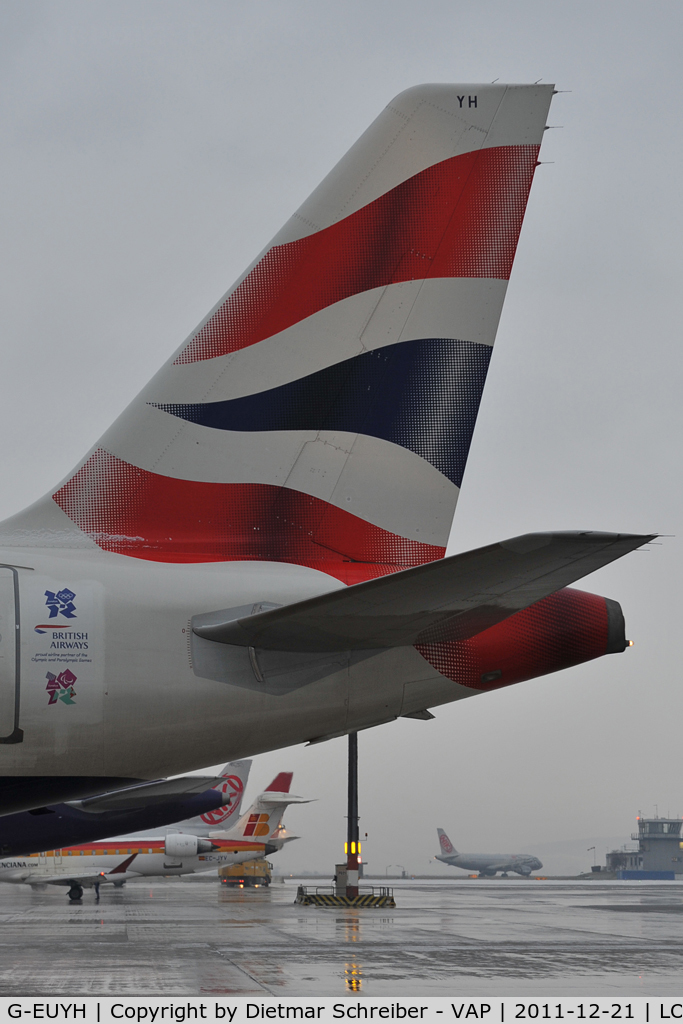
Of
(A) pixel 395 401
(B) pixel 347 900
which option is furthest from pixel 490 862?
(A) pixel 395 401

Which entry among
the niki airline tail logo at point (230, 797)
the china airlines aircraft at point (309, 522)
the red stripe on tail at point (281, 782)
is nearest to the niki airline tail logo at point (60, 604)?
the china airlines aircraft at point (309, 522)

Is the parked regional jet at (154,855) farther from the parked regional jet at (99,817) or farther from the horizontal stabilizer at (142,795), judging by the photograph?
the horizontal stabilizer at (142,795)

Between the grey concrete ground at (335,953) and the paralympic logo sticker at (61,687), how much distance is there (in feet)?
27.9

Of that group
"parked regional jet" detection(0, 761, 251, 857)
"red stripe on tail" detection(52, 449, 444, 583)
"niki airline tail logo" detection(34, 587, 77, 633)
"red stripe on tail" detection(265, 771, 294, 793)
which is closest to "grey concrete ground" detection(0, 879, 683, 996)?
"parked regional jet" detection(0, 761, 251, 857)

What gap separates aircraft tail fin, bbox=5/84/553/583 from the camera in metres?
6.41

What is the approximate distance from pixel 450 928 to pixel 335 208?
23.6 m

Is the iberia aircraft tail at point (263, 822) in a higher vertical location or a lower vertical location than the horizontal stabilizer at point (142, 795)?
lower

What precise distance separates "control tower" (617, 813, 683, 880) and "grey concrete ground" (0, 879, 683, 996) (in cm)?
9671

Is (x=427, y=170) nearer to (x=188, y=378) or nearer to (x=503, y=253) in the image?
(x=503, y=253)

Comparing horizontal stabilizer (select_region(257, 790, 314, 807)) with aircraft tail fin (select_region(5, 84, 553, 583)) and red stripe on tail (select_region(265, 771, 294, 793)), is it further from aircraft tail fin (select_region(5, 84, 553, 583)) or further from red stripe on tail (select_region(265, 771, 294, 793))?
aircraft tail fin (select_region(5, 84, 553, 583))

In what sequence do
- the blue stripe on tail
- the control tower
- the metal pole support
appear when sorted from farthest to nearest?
the control tower < the metal pole support < the blue stripe on tail

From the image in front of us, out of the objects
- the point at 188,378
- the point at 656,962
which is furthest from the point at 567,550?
the point at 656,962

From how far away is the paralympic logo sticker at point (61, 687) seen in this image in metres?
5.16

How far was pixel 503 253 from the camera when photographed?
707cm
